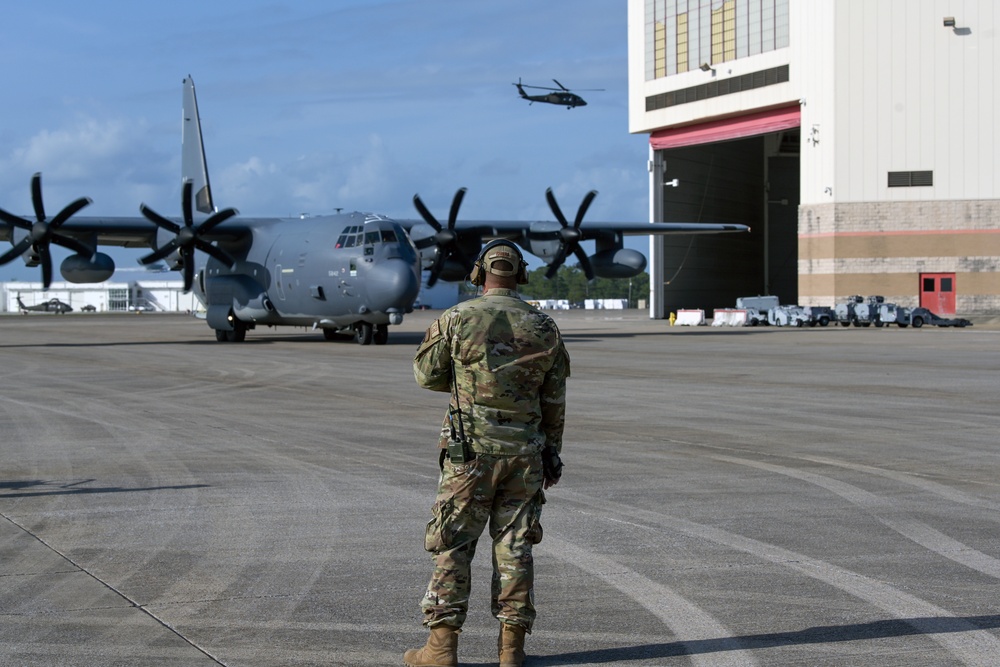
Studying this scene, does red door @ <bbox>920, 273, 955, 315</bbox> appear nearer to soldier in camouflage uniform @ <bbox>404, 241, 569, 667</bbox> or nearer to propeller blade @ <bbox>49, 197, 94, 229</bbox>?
propeller blade @ <bbox>49, 197, 94, 229</bbox>

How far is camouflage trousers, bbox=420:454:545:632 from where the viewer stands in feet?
18.2

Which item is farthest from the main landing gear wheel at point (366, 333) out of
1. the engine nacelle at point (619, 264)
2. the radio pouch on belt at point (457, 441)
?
the radio pouch on belt at point (457, 441)

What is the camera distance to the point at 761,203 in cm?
8388

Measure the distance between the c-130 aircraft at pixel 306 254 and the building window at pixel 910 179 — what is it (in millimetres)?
22804

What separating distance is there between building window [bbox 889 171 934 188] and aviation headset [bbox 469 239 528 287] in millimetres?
60183

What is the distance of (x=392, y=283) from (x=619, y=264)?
13.0 metres

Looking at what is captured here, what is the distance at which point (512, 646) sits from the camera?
215 inches

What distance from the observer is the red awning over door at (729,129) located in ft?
215

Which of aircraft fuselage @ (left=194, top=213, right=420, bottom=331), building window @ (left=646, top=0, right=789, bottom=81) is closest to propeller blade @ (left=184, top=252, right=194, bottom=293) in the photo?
aircraft fuselage @ (left=194, top=213, right=420, bottom=331)

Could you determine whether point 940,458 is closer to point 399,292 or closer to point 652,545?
point 652,545

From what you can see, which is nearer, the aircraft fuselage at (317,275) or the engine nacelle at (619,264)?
the aircraft fuselage at (317,275)

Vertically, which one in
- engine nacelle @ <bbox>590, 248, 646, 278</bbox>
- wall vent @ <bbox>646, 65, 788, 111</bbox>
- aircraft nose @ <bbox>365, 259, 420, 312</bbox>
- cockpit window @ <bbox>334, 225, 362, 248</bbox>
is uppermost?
wall vent @ <bbox>646, 65, 788, 111</bbox>

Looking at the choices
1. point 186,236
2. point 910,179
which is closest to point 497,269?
point 186,236

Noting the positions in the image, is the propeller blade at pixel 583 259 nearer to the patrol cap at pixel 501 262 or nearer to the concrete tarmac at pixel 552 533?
the concrete tarmac at pixel 552 533
